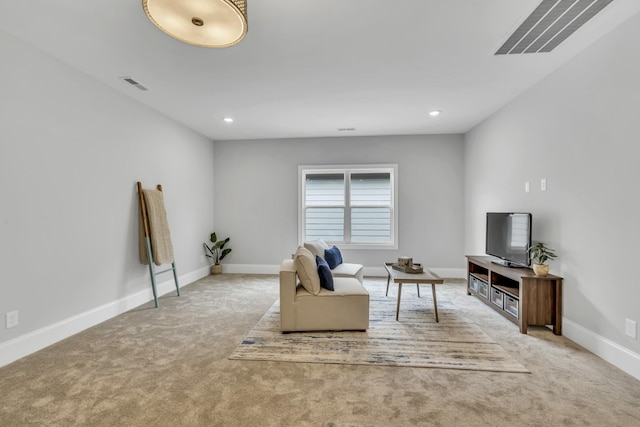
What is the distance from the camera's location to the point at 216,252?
5.78 meters

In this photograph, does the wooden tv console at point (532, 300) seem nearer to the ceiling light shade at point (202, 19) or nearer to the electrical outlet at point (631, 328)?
the electrical outlet at point (631, 328)

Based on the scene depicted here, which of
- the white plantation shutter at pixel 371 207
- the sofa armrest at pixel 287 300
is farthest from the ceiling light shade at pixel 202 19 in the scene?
the white plantation shutter at pixel 371 207

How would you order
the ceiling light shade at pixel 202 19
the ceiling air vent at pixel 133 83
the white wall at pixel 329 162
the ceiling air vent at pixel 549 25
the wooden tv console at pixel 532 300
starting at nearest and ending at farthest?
the ceiling light shade at pixel 202 19, the ceiling air vent at pixel 549 25, the wooden tv console at pixel 532 300, the ceiling air vent at pixel 133 83, the white wall at pixel 329 162

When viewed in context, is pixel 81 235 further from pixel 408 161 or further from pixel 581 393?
pixel 408 161

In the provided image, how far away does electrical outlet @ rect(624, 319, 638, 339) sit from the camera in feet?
7.18

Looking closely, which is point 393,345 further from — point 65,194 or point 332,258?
point 65,194

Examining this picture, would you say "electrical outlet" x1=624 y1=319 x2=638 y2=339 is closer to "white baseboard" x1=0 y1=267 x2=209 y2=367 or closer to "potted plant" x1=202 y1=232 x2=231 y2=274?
"white baseboard" x1=0 y1=267 x2=209 y2=367

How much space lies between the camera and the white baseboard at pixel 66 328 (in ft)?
7.88

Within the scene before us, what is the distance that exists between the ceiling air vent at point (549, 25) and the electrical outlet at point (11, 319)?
14.9ft

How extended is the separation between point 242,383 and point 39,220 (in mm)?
2308

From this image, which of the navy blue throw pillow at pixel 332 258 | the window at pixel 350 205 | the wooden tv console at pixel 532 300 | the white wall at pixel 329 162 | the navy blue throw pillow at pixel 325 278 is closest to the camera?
the wooden tv console at pixel 532 300

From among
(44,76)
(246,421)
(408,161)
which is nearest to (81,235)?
(44,76)

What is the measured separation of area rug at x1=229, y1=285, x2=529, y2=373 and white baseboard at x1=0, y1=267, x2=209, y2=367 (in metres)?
1.71

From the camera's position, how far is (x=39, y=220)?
2.65m
